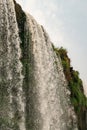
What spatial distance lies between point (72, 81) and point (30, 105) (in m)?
7.85

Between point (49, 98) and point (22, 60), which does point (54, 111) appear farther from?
point (22, 60)

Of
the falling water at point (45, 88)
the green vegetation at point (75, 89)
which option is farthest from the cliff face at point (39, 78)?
the green vegetation at point (75, 89)

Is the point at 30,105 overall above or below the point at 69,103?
below

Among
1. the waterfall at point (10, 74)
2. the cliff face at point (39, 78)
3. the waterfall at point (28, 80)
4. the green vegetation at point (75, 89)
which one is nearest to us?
the waterfall at point (10, 74)

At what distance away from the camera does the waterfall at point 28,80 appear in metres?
19.5

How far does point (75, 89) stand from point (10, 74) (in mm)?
9215

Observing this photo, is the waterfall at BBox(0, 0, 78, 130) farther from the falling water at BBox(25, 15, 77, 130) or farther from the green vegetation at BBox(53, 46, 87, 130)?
the green vegetation at BBox(53, 46, 87, 130)

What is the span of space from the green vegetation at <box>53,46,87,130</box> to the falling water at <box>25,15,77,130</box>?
86cm

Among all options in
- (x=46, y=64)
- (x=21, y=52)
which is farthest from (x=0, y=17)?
(x=46, y=64)

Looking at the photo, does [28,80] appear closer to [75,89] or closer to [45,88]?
[45,88]

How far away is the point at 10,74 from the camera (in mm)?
19719

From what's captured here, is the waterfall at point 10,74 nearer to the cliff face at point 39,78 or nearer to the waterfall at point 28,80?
the waterfall at point 28,80

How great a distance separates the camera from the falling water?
2161cm

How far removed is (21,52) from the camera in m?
21.5
